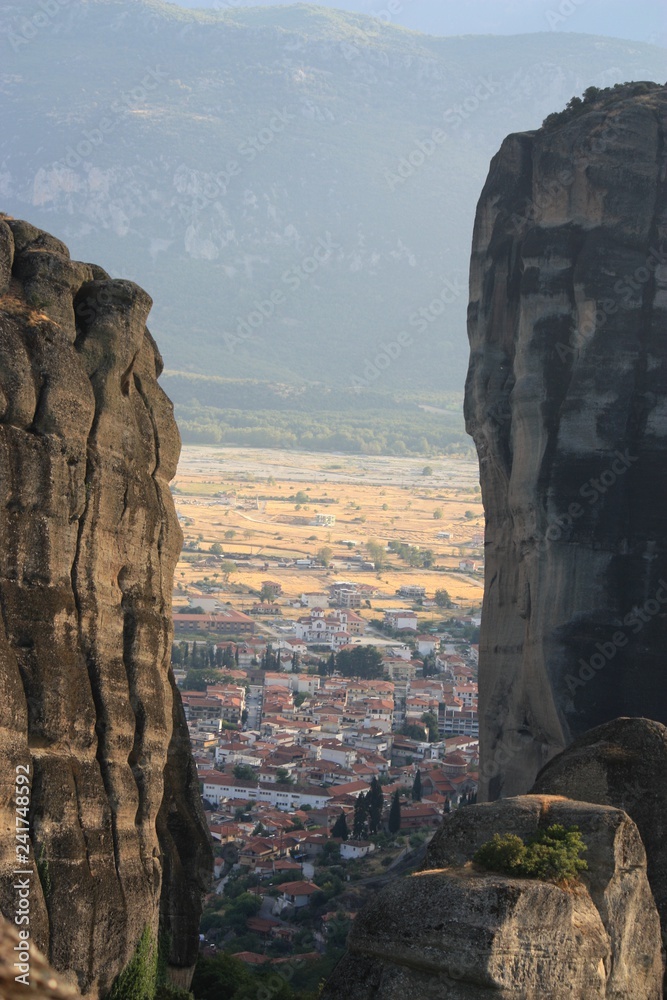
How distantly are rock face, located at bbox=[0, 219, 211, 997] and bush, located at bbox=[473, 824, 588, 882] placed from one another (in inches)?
217

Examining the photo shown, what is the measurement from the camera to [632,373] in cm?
4825

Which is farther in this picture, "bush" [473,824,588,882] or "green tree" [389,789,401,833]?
"green tree" [389,789,401,833]

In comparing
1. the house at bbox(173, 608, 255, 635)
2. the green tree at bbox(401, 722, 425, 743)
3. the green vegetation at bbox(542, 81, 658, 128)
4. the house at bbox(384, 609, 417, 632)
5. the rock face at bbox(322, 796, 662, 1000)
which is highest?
the green vegetation at bbox(542, 81, 658, 128)

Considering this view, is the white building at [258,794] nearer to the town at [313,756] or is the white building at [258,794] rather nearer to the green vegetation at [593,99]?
the town at [313,756]

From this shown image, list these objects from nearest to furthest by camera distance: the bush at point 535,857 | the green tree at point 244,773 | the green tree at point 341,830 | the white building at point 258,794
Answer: the bush at point 535,857
the green tree at point 341,830
the white building at point 258,794
the green tree at point 244,773

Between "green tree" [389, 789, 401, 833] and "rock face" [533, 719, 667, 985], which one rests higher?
"rock face" [533, 719, 667, 985]

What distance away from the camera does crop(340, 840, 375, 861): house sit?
233 feet

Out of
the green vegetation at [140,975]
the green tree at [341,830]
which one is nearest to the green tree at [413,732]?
the green tree at [341,830]

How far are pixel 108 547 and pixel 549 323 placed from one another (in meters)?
25.5

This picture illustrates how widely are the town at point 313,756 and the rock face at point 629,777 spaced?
1233 cm

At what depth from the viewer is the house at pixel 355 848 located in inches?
2790

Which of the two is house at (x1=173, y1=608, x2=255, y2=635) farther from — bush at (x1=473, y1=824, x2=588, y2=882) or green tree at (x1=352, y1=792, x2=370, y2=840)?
bush at (x1=473, y1=824, x2=588, y2=882)

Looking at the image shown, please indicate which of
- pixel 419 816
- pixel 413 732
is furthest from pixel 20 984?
pixel 413 732

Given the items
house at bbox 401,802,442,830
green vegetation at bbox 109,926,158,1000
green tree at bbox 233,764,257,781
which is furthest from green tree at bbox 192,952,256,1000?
green tree at bbox 233,764,257,781
